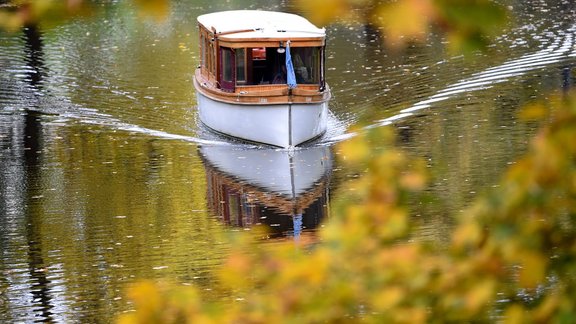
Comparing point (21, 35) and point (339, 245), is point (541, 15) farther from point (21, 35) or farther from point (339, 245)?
point (339, 245)

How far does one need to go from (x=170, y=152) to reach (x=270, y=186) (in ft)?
9.45

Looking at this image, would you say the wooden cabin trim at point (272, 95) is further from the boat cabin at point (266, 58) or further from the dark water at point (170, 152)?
the dark water at point (170, 152)

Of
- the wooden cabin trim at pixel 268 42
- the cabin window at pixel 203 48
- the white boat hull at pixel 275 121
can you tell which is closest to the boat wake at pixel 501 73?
the white boat hull at pixel 275 121

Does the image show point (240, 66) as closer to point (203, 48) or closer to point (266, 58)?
point (266, 58)

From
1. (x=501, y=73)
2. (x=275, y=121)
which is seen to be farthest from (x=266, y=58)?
(x=501, y=73)

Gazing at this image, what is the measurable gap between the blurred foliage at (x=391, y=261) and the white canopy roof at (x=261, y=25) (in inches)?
653

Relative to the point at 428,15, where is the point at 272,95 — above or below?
below

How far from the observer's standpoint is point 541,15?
34281 millimetres

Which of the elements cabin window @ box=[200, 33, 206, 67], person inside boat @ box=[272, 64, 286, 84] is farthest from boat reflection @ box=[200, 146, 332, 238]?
cabin window @ box=[200, 33, 206, 67]

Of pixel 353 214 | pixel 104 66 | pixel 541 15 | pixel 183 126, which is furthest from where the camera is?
pixel 541 15

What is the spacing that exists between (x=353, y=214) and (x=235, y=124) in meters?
17.5

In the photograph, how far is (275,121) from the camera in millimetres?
20516

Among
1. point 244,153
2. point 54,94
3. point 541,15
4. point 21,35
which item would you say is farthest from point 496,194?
point 541,15

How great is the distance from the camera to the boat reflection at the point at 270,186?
15.9 m
